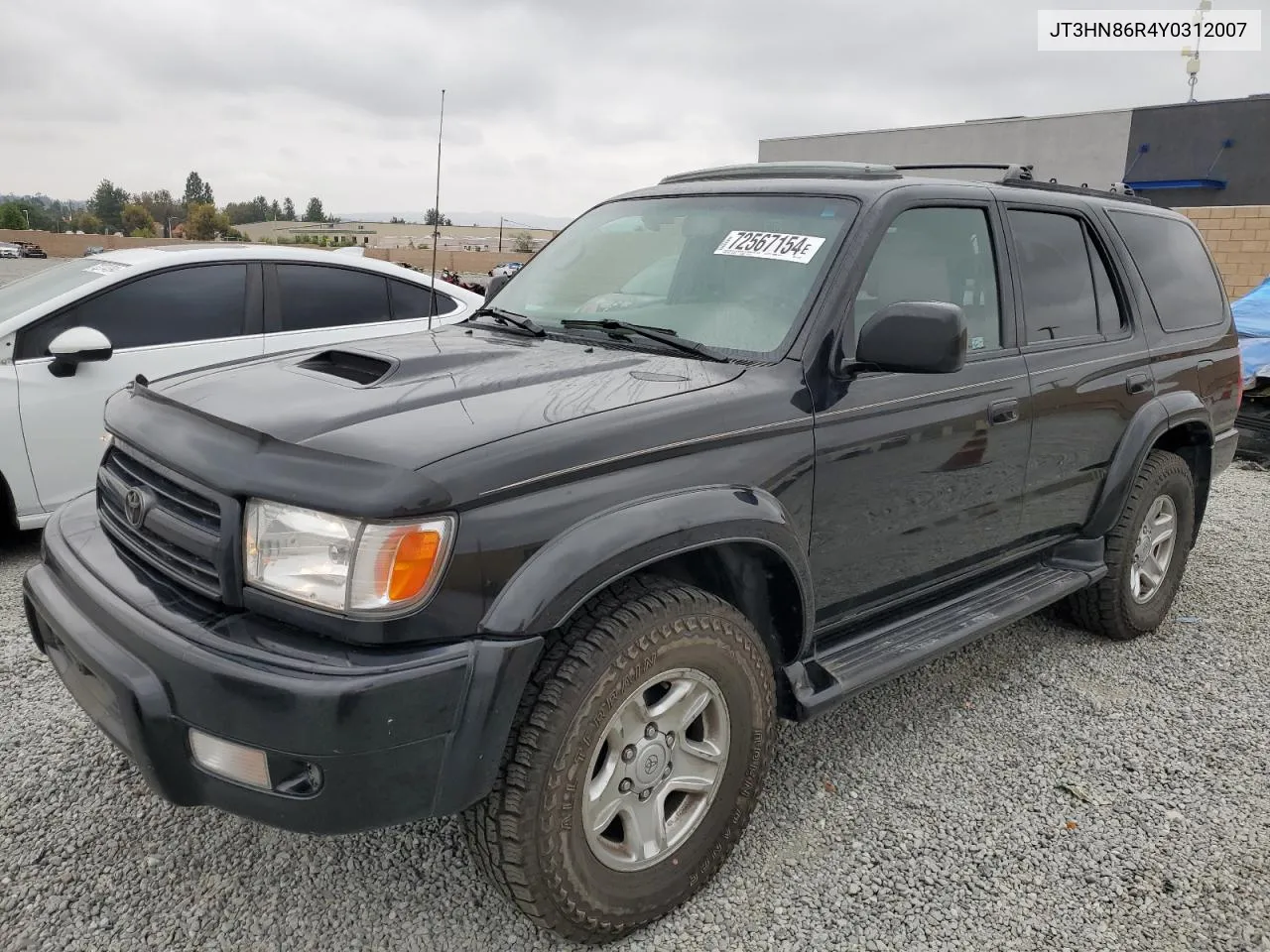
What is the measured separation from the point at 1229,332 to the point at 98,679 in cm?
505

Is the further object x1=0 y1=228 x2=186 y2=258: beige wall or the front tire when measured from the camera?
x1=0 y1=228 x2=186 y2=258: beige wall

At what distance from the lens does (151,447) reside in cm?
229

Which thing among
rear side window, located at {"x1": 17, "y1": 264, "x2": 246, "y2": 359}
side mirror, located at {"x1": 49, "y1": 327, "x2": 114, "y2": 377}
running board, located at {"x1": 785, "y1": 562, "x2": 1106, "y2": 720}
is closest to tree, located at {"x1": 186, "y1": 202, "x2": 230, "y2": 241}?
rear side window, located at {"x1": 17, "y1": 264, "x2": 246, "y2": 359}

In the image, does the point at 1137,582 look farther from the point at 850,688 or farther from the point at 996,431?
the point at 850,688

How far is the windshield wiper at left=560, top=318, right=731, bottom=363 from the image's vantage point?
2.75 meters

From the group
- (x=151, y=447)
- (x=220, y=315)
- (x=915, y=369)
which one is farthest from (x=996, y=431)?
(x=220, y=315)

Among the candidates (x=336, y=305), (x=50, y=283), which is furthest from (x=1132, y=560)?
(x=50, y=283)

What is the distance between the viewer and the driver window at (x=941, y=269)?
295 cm

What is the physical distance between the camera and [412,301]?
233 inches

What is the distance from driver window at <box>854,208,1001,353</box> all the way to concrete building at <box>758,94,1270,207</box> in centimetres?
2003

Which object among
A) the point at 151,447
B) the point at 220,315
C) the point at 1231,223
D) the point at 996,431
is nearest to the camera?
the point at 151,447

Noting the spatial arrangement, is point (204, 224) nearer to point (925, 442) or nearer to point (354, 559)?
point (925, 442)

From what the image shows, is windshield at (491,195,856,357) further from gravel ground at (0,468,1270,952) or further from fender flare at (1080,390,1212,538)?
fender flare at (1080,390,1212,538)

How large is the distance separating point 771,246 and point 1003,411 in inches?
40.1
